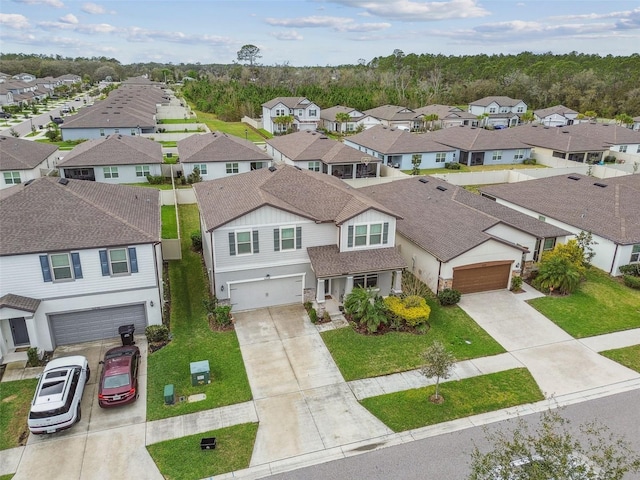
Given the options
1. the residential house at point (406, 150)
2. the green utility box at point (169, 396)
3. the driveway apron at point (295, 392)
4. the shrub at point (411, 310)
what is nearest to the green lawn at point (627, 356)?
the shrub at point (411, 310)

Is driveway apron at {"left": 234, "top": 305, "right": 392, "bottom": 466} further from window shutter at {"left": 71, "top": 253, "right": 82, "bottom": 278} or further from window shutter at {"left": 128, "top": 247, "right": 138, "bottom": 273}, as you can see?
window shutter at {"left": 71, "top": 253, "right": 82, "bottom": 278}

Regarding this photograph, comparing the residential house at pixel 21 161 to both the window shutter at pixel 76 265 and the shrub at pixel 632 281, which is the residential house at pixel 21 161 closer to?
the window shutter at pixel 76 265

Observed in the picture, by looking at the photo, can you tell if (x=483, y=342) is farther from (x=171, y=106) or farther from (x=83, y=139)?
(x=171, y=106)

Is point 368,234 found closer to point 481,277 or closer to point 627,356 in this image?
point 481,277

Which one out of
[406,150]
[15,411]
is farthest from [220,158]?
[15,411]

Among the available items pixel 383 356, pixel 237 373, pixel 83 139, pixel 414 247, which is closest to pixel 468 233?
pixel 414 247

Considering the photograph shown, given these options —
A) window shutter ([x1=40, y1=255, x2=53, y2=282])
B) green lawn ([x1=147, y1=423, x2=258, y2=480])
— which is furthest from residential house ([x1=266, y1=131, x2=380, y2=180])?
green lawn ([x1=147, y1=423, x2=258, y2=480])
